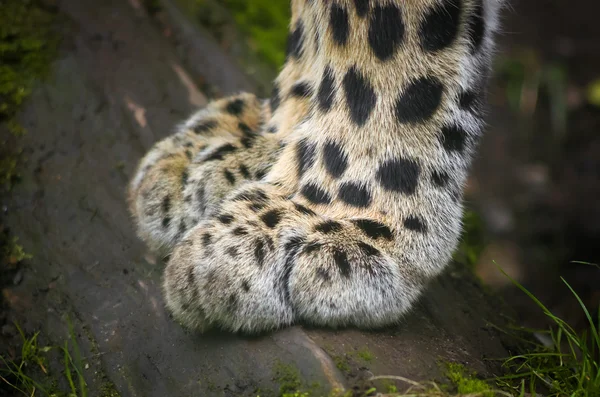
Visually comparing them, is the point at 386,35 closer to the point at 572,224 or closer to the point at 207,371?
the point at 207,371

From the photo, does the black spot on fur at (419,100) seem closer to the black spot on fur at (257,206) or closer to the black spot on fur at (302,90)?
the black spot on fur at (302,90)

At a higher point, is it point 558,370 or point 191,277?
point 191,277

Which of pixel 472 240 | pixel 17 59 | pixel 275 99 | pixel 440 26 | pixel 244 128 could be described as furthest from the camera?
pixel 472 240

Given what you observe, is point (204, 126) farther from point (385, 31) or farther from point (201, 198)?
point (385, 31)

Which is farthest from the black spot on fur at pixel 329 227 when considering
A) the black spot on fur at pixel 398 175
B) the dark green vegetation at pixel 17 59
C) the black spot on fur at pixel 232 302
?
the dark green vegetation at pixel 17 59

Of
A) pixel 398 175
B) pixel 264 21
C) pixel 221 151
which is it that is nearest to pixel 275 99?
pixel 221 151
